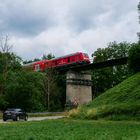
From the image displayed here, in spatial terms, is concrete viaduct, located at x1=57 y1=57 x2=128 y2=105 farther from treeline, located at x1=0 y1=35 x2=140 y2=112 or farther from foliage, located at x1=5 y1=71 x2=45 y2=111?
foliage, located at x1=5 y1=71 x2=45 y2=111

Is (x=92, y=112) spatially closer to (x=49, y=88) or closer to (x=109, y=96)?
(x=109, y=96)

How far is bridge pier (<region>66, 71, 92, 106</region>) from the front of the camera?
88.6 metres

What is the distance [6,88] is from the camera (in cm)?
7225

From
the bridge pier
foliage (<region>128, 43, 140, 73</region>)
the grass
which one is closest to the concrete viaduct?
the bridge pier

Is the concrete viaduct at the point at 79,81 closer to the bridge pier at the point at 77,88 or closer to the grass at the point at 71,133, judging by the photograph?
the bridge pier at the point at 77,88

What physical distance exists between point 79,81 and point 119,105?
5389 cm

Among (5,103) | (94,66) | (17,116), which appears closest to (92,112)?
(17,116)

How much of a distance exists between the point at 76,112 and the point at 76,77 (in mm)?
50715

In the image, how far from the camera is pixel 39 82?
73.9 metres

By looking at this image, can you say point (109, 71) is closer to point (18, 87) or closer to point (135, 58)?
point (18, 87)

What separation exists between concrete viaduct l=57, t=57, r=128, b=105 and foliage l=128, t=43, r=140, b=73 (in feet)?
111

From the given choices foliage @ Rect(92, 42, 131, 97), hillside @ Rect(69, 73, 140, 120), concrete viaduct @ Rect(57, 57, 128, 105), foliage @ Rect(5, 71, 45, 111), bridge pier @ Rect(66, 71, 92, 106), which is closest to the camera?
hillside @ Rect(69, 73, 140, 120)

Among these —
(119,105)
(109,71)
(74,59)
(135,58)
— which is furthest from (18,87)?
(109,71)

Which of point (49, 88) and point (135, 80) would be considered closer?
point (135, 80)
